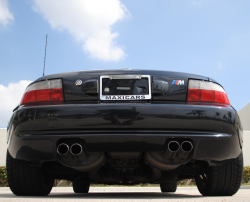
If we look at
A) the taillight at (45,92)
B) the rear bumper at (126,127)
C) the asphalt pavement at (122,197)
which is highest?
the taillight at (45,92)

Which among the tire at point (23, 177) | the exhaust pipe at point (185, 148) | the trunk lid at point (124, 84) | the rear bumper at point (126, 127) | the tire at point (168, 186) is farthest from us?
the tire at point (168, 186)

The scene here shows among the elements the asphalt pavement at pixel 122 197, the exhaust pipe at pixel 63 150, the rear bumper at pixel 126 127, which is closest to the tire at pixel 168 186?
the asphalt pavement at pixel 122 197

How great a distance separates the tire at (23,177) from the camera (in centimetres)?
295

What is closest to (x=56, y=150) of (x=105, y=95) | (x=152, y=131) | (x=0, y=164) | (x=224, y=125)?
(x=105, y=95)

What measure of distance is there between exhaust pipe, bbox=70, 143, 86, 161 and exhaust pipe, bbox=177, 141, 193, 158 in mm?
839

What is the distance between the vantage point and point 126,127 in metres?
2.40

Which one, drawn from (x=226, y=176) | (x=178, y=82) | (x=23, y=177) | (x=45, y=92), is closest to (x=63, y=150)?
(x=45, y=92)

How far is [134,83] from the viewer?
2.67 m

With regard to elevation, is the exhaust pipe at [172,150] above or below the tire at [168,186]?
above

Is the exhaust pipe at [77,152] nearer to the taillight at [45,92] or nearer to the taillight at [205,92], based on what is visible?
the taillight at [45,92]

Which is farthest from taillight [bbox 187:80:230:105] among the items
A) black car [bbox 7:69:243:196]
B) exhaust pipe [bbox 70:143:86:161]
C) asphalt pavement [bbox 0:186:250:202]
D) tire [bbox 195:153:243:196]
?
exhaust pipe [bbox 70:143:86:161]

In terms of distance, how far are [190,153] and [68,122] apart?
1081mm

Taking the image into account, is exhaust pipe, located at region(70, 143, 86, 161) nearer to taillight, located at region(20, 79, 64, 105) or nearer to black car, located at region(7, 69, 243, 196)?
black car, located at region(7, 69, 243, 196)

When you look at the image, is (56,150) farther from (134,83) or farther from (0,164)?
(0,164)
